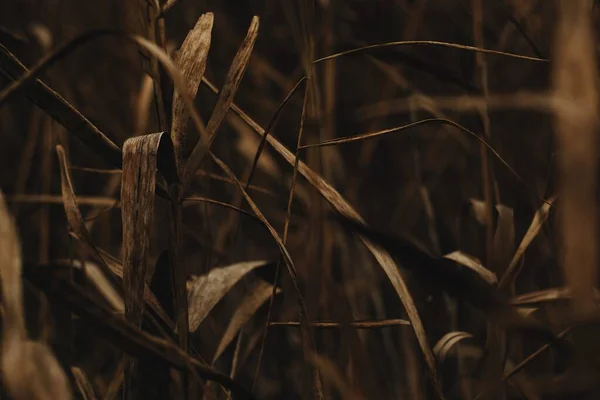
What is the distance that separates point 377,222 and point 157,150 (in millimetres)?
755

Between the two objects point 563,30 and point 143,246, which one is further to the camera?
point 143,246

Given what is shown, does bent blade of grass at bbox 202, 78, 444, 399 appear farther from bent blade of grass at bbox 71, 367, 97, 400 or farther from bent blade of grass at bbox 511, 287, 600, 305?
bent blade of grass at bbox 71, 367, 97, 400

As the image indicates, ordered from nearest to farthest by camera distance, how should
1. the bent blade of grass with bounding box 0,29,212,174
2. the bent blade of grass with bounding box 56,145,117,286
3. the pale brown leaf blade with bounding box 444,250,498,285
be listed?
the bent blade of grass with bounding box 0,29,212,174 < the bent blade of grass with bounding box 56,145,117,286 < the pale brown leaf blade with bounding box 444,250,498,285

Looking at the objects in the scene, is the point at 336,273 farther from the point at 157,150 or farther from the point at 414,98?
the point at 157,150

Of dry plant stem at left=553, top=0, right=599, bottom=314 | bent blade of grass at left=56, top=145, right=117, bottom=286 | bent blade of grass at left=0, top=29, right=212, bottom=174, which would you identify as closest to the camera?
dry plant stem at left=553, top=0, right=599, bottom=314

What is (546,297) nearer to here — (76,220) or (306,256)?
(306,256)

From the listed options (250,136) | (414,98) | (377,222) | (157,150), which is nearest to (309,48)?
(157,150)

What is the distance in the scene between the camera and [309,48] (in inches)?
20.1

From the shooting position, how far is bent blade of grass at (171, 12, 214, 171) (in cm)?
53

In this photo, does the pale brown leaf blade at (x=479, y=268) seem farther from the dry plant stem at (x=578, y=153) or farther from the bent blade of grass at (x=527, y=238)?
the dry plant stem at (x=578, y=153)

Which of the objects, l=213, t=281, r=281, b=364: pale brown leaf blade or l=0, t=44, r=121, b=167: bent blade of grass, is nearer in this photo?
l=0, t=44, r=121, b=167: bent blade of grass

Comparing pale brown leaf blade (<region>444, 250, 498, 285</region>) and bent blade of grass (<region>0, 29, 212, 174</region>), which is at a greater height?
bent blade of grass (<region>0, 29, 212, 174</region>)

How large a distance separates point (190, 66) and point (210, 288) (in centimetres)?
17

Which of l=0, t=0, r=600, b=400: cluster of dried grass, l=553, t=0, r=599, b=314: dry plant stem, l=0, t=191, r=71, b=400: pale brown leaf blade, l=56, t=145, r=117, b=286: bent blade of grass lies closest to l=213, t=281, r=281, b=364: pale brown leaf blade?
l=0, t=0, r=600, b=400: cluster of dried grass
